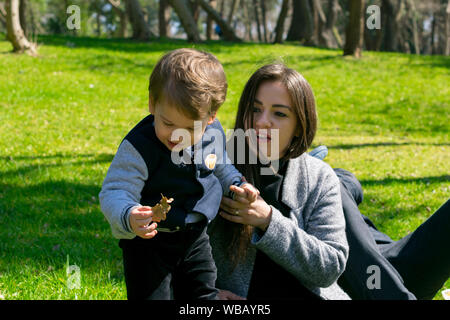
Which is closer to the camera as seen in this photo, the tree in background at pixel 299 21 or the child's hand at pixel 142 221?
the child's hand at pixel 142 221

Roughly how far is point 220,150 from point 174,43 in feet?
53.5

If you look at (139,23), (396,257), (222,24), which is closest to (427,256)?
(396,257)

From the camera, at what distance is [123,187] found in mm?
2123

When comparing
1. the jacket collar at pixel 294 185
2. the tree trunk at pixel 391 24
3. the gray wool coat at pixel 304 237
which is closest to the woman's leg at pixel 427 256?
the gray wool coat at pixel 304 237

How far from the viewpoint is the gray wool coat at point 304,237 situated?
2.37 m

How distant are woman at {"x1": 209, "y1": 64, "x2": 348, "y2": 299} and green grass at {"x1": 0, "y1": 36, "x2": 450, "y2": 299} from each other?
1.09 feet

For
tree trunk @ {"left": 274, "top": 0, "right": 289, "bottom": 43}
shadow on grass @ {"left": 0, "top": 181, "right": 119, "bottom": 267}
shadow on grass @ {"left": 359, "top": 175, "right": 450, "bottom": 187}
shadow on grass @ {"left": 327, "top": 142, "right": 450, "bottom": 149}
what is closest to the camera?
shadow on grass @ {"left": 0, "top": 181, "right": 119, "bottom": 267}

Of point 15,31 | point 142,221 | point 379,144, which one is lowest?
point 379,144

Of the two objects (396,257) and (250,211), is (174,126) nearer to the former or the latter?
(250,211)

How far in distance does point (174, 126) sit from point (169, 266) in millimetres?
657

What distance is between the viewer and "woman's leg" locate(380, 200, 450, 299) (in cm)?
292

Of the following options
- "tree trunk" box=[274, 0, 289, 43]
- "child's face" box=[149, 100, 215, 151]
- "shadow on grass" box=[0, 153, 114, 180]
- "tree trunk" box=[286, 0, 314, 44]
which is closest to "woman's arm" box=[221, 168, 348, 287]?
"child's face" box=[149, 100, 215, 151]

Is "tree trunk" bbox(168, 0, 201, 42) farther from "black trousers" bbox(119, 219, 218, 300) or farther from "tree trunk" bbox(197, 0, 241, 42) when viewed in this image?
"black trousers" bbox(119, 219, 218, 300)

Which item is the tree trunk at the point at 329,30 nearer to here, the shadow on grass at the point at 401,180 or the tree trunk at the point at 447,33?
the tree trunk at the point at 447,33
